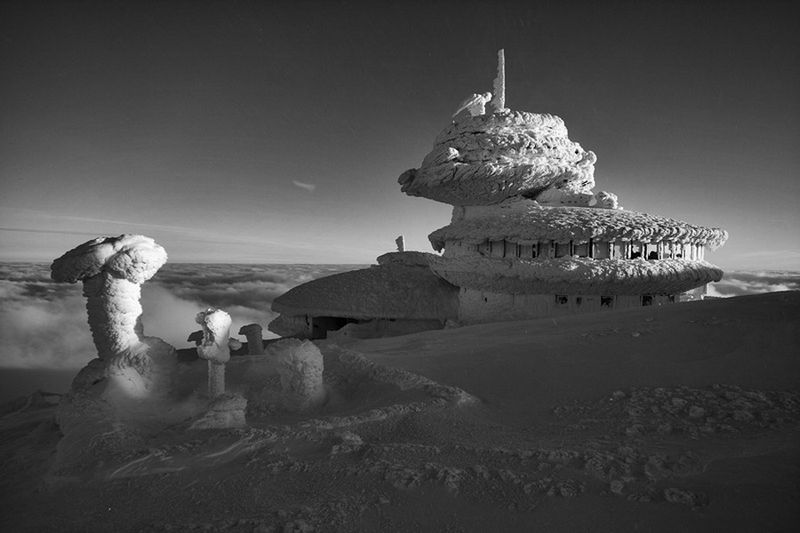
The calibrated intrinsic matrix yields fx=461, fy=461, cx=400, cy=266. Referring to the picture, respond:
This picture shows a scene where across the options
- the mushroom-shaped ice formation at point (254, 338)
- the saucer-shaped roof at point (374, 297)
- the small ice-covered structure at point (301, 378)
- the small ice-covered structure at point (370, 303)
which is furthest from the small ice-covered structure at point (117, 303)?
the saucer-shaped roof at point (374, 297)

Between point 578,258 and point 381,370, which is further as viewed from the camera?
point 578,258

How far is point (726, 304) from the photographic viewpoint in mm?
5223

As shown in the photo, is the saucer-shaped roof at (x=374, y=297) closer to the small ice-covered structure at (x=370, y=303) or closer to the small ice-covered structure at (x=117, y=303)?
the small ice-covered structure at (x=370, y=303)

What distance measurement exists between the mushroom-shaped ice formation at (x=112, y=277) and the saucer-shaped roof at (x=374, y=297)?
6.78 m

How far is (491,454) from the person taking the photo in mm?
2559

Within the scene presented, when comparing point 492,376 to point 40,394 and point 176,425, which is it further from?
point 40,394

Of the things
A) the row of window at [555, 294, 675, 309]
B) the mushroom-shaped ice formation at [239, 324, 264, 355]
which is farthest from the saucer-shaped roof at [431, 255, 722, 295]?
the mushroom-shaped ice formation at [239, 324, 264, 355]

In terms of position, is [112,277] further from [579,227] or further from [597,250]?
[597,250]

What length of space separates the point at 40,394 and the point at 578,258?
26.6 ft

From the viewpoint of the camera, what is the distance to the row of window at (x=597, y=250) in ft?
28.1

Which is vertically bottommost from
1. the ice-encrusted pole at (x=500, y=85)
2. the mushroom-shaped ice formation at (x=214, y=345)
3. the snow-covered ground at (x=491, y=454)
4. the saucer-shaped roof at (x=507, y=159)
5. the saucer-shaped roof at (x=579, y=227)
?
the snow-covered ground at (x=491, y=454)

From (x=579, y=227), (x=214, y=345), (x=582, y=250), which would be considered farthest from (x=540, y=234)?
(x=214, y=345)

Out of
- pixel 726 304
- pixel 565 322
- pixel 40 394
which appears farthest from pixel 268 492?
pixel 726 304

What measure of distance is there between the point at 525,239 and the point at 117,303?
22.3 ft
